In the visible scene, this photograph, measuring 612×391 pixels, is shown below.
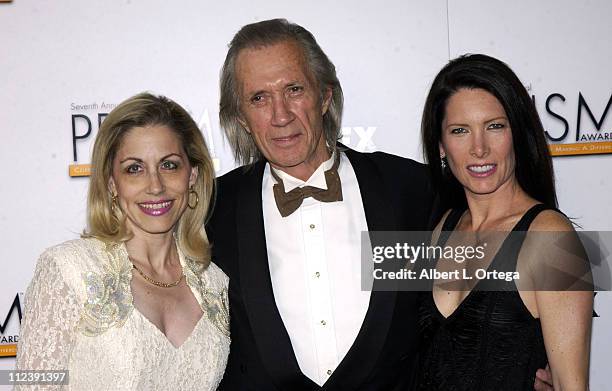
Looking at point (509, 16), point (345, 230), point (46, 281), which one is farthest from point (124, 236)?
point (509, 16)

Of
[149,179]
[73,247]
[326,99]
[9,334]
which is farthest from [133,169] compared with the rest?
[9,334]

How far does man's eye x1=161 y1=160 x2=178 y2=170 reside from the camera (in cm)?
246

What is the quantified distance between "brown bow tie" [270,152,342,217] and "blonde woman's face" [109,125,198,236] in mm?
364

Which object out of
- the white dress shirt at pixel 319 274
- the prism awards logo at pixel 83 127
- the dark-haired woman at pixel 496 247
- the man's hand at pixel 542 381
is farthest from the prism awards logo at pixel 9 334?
the man's hand at pixel 542 381

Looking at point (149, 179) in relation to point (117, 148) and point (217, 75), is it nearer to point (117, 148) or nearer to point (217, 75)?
point (117, 148)

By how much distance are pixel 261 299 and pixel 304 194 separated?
0.41 meters

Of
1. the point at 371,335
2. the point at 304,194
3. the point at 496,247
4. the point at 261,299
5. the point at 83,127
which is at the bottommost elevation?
the point at 371,335

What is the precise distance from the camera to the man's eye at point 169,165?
246cm

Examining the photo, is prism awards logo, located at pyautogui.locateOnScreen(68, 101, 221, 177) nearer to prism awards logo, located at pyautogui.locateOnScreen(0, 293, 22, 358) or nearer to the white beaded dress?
prism awards logo, located at pyautogui.locateOnScreen(0, 293, 22, 358)

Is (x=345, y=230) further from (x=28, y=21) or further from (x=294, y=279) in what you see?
→ (x=28, y=21)

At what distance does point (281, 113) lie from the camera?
2.59 meters

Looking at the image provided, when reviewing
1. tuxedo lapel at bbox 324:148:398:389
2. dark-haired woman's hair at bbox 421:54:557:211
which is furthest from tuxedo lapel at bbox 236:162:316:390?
dark-haired woman's hair at bbox 421:54:557:211

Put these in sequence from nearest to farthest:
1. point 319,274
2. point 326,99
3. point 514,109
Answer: point 514,109, point 319,274, point 326,99

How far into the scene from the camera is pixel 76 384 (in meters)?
2.18
